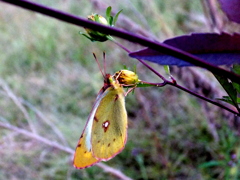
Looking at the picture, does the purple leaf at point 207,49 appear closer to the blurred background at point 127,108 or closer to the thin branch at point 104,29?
the thin branch at point 104,29

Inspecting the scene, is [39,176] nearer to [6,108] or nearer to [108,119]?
[6,108]

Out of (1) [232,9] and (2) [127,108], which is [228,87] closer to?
(1) [232,9]

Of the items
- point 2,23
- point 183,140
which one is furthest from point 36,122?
point 2,23

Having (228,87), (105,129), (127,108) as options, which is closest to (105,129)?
(105,129)

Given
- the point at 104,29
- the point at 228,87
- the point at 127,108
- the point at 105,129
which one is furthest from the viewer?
the point at 127,108

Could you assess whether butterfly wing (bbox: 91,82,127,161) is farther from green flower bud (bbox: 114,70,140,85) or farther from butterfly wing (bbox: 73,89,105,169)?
green flower bud (bbox: 114,70,140,85)

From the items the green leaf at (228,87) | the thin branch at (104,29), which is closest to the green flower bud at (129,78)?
the green leaf at (228,87)

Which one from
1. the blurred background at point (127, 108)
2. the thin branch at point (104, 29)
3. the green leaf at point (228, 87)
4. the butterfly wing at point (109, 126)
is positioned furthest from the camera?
the blurred background at point (127, 108)

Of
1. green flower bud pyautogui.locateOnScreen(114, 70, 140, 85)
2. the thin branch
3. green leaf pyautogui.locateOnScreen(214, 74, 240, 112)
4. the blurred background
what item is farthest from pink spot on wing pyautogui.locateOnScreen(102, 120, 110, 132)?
the blurred background
